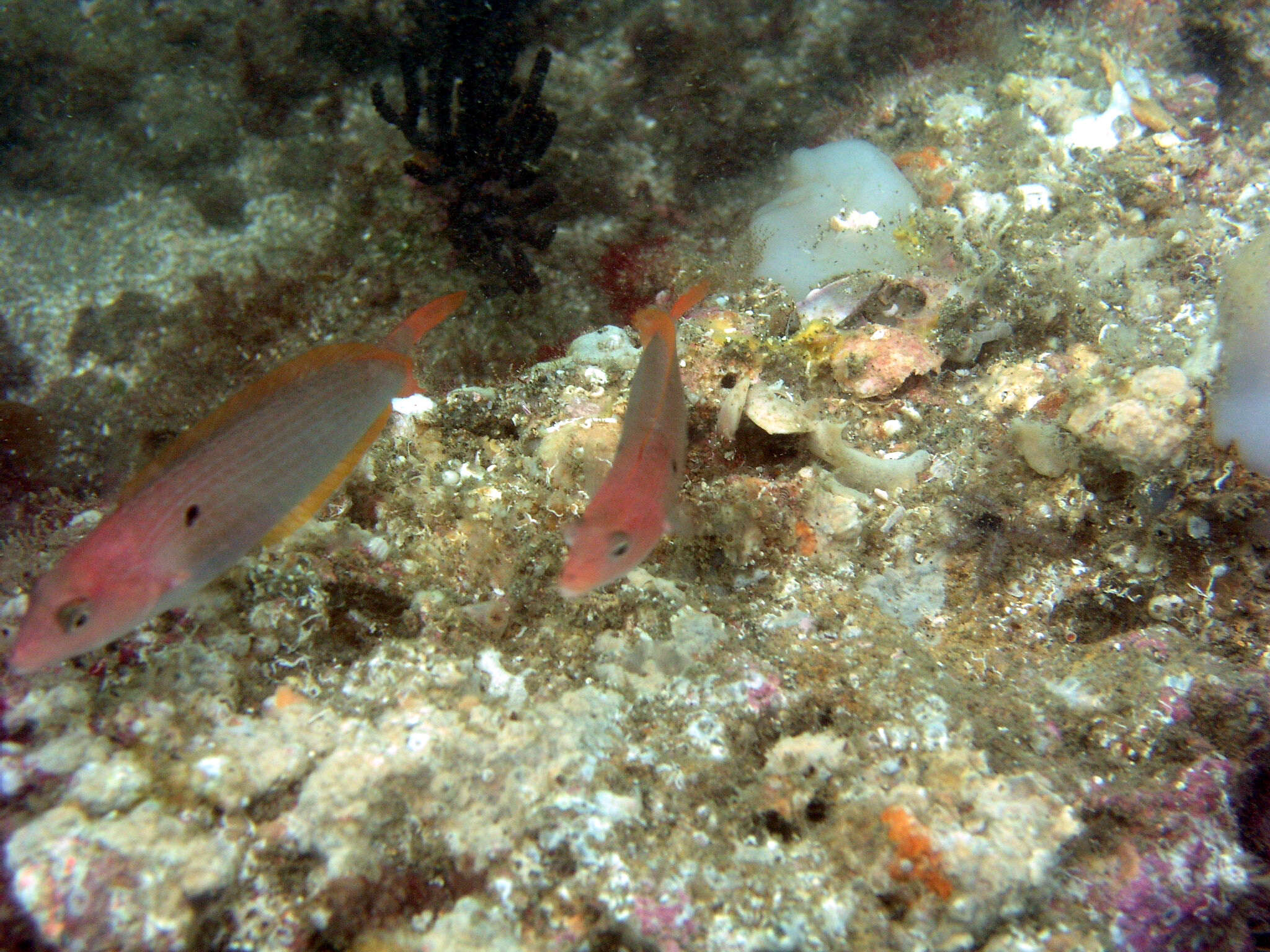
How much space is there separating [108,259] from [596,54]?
11.5 ft

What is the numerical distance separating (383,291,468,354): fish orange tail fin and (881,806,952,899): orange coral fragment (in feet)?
7.25

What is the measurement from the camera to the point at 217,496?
6.18ft

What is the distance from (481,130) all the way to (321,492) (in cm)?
306

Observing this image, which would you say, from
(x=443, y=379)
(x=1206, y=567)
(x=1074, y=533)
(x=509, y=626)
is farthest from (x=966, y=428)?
(x=443, y=379)

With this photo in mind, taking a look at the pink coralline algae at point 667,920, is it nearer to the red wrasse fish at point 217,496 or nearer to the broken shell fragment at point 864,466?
the red wrasse fish at point 217,496

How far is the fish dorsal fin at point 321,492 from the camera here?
2.07 m

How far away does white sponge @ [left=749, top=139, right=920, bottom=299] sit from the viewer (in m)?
4.07

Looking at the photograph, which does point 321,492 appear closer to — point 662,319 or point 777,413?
point 662,319

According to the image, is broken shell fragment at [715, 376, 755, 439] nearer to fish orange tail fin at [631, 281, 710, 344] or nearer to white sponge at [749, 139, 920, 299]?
fish orange tail fin at [631, 281, 710, 344]

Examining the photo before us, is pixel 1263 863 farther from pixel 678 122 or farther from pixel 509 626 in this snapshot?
pixel 678 122

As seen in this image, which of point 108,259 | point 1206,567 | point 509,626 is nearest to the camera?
point 509,626

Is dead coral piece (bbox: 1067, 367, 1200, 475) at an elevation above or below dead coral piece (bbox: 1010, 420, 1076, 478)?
above

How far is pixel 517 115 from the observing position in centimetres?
421

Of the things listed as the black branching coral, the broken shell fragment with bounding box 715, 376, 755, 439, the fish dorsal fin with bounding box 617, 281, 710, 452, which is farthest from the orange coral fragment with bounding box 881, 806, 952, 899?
the black branching coral
